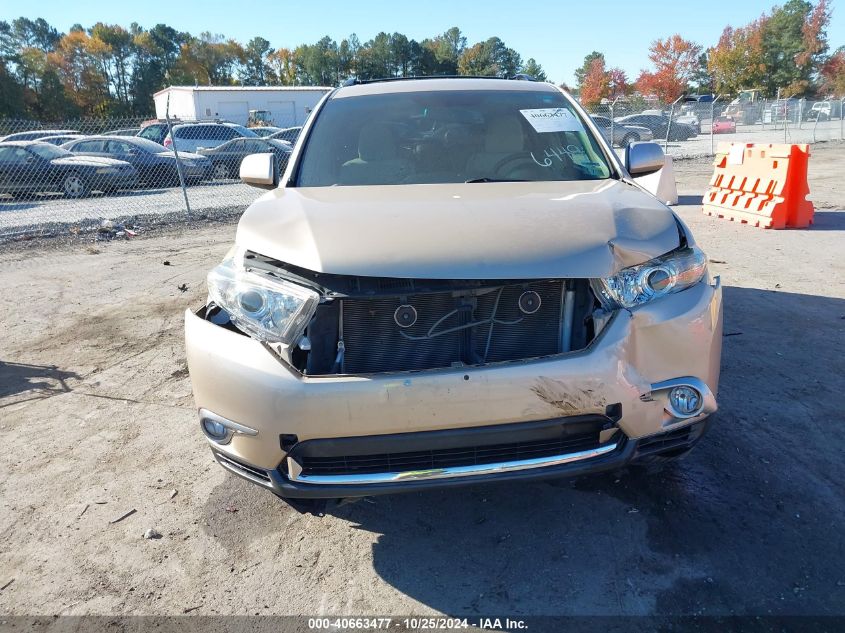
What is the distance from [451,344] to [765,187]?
841 centimetres

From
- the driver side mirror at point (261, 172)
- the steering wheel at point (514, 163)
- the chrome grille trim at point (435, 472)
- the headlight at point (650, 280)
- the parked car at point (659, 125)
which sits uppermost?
the parked car at point (659, 125)

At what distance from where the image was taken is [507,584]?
238 centimetres

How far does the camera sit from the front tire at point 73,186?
47.7ft

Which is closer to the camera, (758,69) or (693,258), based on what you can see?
(693,258)

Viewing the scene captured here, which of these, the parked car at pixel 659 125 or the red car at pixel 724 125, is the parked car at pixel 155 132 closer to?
the parked car at pixel 659 125

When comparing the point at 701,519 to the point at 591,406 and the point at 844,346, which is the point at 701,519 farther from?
the point at 844,346

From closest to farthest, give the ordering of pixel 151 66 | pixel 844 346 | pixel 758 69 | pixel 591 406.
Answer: pixel 591 406 < pixel 844 346 < pixel 758 69 < pixel 151 66

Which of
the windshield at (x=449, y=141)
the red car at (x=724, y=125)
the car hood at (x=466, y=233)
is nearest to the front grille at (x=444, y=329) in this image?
the car hood at (x=466, y=233)

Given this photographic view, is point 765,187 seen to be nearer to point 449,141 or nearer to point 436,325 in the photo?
point 449,141

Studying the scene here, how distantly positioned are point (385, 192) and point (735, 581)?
2.18m

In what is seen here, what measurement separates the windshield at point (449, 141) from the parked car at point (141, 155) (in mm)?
13912

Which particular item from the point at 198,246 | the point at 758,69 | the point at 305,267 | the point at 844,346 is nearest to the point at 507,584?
the point at 305,267

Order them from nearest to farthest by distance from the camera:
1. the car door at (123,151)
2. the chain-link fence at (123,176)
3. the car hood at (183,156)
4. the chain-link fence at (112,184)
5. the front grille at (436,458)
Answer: the front grille at (436,458)
the chain-link fence at (112,184)
the chain-link fence at (123,176)
the car door at (123,151)
the car hood at (183,156)

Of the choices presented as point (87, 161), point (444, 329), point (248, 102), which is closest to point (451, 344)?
point (444, 329)
